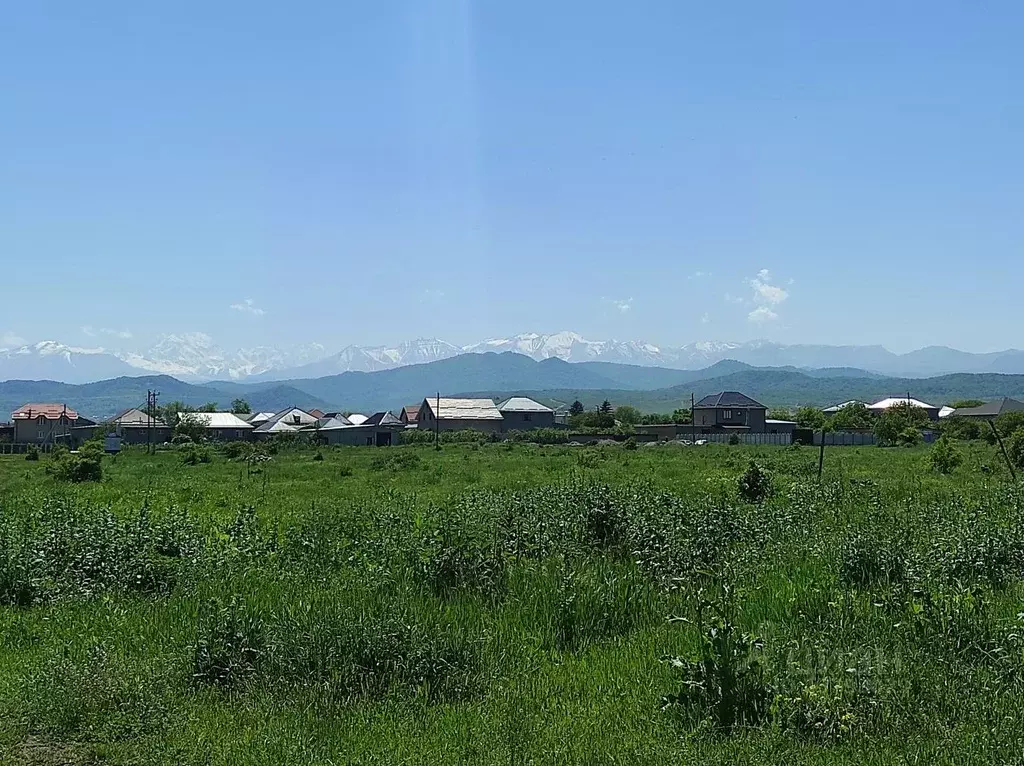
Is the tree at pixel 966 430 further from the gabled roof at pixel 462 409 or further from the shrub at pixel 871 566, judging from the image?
the shrub at pixel 871 566

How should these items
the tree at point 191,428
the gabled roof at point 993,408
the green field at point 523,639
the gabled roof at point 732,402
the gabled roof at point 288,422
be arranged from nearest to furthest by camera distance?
Result: the green field at point 523,639 → the tree at point 191,428 → the gabled roof at point 993,408 → the gabled roof at point 732,402 → the gabled roof at point 288,422

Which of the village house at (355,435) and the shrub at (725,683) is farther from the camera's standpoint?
the village house at (355,435)

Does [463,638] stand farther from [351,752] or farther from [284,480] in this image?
[284,480]

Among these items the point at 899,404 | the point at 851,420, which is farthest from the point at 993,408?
the point at 851,420

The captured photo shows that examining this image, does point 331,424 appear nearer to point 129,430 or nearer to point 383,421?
point 383,421

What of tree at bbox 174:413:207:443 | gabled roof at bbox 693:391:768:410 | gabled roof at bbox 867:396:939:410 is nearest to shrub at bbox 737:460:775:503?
tree at bbox 174:413:207:443

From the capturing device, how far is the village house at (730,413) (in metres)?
103

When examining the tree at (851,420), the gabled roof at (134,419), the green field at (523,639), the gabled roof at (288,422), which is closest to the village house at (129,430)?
the gabled roof at (134,419)

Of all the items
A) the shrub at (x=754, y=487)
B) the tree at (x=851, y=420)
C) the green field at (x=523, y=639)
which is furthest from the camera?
the tree at (x=851, y=420)

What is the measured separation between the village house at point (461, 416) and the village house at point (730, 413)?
76.7 feet

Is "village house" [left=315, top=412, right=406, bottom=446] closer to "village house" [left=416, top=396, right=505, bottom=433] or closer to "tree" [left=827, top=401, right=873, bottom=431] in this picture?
"village house" [left=416, top=396, right=505, bottom=433]

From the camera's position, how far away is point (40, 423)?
352 ft

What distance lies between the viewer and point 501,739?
18.9 feet

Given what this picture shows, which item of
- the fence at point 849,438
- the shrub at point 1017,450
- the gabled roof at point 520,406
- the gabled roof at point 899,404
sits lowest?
the fence at point 849,438
